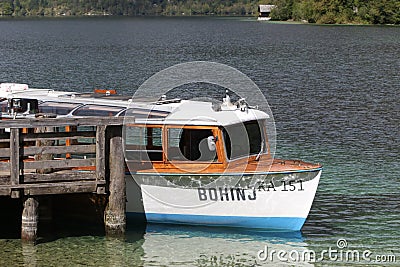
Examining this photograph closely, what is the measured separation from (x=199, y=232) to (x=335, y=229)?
11.7ft

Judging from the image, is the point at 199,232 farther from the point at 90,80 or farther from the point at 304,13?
the point at 304,13

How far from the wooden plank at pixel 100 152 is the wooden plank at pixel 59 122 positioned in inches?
7.7

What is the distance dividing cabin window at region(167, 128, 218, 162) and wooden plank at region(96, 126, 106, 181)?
189 cm

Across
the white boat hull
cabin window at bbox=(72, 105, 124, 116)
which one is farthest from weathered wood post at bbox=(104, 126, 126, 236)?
cabin window at bbox=(72, 105, 124, 116)

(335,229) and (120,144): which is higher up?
(120,144)

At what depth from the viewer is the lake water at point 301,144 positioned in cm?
2000

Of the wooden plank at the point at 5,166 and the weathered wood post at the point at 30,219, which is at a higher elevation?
the wooden plank at the point at 5,166

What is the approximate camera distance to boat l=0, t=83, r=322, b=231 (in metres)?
20.4

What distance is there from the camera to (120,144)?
65.3 feet

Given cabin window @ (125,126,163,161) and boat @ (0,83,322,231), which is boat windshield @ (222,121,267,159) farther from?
cabin window @ (125,126,163,161)

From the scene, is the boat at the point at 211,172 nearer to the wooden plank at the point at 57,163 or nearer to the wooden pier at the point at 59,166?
the wooden pier at the point at 59,166

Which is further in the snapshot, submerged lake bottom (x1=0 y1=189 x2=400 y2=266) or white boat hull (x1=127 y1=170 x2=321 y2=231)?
white boat hull (x1=127 y1=170 x2=321 y2=231)

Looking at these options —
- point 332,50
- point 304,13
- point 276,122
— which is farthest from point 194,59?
point 304,13


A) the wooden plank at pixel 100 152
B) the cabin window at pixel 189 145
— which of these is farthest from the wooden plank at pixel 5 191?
the cabin window at pixel 189 145
